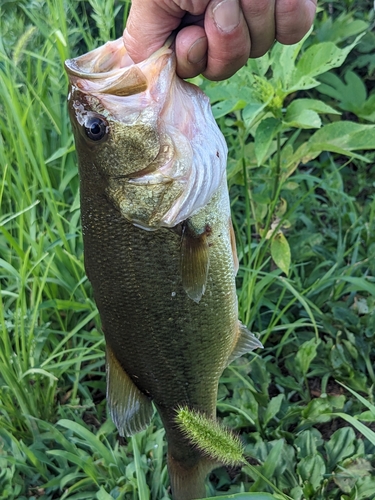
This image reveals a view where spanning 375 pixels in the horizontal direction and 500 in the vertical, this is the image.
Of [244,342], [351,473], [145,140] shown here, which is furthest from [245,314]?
[145,140]

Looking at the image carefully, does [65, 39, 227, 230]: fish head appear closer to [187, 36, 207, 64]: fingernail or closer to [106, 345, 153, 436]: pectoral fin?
[187, 36, 207, 64]: fingernail

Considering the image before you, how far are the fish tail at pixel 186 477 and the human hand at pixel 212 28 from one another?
3.45 ft

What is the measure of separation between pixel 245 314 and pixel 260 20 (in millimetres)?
1181

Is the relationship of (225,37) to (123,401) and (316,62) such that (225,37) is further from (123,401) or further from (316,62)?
(123,401)

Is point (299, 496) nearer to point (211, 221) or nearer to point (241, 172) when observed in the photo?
point (211, 221)

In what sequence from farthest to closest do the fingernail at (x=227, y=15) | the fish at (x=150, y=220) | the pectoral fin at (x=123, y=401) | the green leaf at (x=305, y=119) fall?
the green leaf at (x=305, y=119), the pectoral fin at (x=123, y=401), the fish at (x=150, y=220), the fingernail at (x=227, y=15)

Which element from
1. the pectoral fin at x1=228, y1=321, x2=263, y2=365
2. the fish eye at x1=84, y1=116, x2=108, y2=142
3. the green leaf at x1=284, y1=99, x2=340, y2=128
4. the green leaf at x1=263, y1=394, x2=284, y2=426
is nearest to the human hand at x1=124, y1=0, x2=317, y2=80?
the fish eye at x1=84, y1=116, x2=108, y2=142

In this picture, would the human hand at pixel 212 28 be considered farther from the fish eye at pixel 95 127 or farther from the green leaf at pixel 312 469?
the green leaf at pixel 312 469

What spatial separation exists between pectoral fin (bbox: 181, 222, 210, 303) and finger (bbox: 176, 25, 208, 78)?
0.36 metres

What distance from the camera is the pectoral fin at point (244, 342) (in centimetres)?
153

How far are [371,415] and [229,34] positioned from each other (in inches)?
43.1

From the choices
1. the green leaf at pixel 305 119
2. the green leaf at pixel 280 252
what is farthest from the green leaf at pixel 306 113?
the green leaf at pixel 280 252

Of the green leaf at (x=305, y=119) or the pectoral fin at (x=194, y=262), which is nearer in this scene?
the pectoral fin at (x=194, y=262)

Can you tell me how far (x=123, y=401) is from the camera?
1.44 meters
